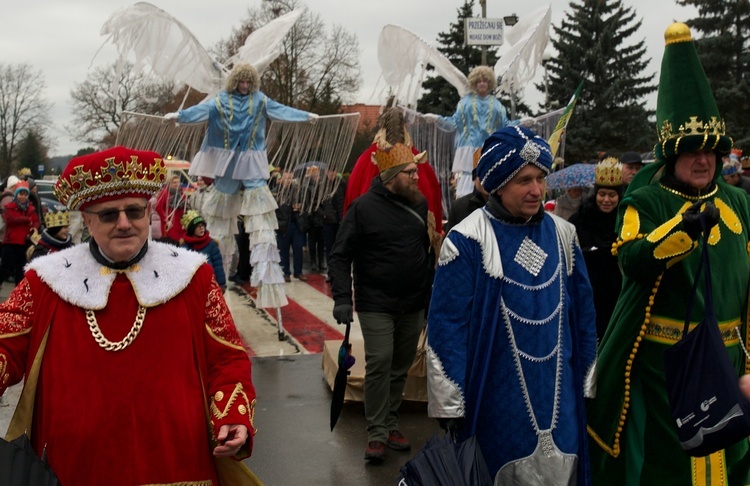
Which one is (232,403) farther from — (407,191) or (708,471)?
(407,191)

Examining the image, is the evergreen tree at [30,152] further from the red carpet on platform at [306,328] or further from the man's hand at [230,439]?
the man's hand at [230,439]

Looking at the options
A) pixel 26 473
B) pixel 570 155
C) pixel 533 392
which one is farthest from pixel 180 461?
pixel 570 155

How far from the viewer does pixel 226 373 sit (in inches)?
106

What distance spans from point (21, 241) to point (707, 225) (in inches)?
482

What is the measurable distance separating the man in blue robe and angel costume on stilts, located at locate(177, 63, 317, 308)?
16.9 ft

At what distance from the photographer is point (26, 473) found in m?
2.11

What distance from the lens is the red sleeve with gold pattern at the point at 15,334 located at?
2.51 m

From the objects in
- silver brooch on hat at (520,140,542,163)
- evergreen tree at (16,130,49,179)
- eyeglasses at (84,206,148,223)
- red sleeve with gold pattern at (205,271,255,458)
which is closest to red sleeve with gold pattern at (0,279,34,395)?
eyeglasses at (84,206,148,223)

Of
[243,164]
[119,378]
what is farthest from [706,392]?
[243,164]

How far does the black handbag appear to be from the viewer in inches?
118

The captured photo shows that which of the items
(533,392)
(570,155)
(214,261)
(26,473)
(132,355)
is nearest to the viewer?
(26,473)

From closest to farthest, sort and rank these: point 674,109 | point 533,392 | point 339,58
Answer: point 533,392
point 674,109
point 339,58

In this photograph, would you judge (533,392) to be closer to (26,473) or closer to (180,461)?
(180,461)

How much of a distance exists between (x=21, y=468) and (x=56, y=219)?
5556mm
